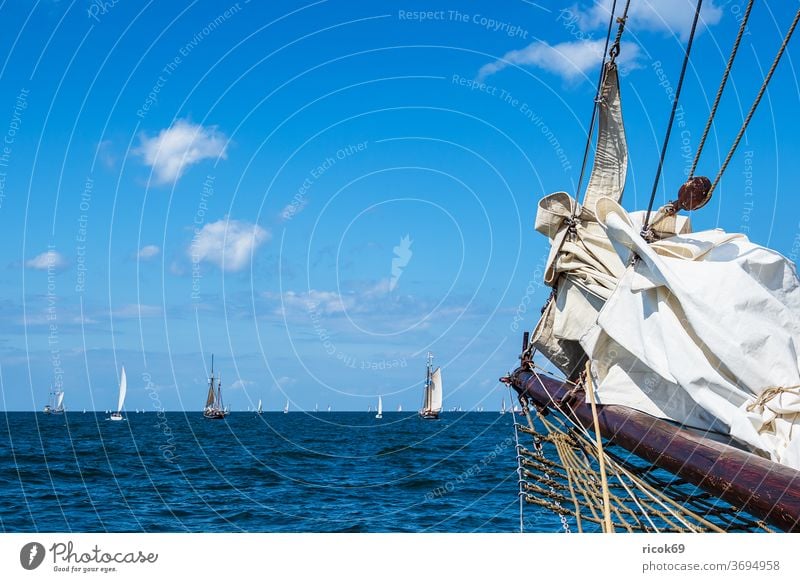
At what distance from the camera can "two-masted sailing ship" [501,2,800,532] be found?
204 inches

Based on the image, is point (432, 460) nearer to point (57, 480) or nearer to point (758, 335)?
point (57, 480)

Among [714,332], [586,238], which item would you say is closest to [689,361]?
[714,332]

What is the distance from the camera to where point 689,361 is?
5984 mm

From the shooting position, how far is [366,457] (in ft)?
131

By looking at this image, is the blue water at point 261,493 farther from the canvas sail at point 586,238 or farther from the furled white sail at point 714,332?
the furled white sail at point 714,332

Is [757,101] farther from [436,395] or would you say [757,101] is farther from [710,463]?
[436,395]

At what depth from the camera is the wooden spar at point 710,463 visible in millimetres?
4270

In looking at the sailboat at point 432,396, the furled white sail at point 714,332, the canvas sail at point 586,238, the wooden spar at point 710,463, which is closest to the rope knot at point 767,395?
the furled white sail at point 714,332

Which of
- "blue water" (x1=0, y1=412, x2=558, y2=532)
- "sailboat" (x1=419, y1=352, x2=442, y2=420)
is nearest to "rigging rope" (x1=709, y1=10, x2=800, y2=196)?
"blue water" (x1=0, y1=412, x2=558, y2=532)

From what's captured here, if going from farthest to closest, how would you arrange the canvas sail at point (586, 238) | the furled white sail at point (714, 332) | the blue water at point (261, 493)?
1. the blue water at point (261, 493)
2. the canvas sail at point (586, 238)
3. the furled white sail at point (714, 332)

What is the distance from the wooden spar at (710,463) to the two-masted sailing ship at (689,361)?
1cm

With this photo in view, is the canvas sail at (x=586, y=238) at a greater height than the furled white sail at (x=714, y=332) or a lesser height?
greater
